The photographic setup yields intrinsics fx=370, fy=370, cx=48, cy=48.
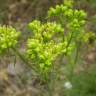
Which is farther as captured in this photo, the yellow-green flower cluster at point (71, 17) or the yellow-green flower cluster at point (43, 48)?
the yellow-green flower cluster at point (71, 17)

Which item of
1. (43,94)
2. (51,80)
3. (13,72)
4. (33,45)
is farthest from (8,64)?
(33,45)

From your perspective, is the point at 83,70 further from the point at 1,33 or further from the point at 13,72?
the point at 1,33

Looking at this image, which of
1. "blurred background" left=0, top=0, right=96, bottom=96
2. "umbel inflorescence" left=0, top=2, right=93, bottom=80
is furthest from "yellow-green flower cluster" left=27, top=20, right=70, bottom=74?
"blurred background" left=0, top=0, right=96, bottom=96

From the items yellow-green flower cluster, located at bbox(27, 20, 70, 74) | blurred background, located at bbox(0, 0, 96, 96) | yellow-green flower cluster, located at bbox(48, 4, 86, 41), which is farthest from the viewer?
blurred background, located at bbox(0, 0, 96, 96)

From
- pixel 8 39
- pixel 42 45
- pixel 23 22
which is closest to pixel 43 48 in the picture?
pixel 42 45

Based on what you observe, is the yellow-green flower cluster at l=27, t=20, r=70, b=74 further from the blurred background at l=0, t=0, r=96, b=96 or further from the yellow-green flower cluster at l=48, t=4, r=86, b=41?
the blurred background at l=0, t=0, r=96, b=96

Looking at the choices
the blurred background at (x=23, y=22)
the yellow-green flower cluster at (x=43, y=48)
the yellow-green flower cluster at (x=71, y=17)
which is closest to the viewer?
the yellow-green flower cluster at (x=43, y=48)

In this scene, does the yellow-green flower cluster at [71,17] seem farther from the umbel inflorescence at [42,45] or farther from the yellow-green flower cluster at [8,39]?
the yellow-green flower cluster at [8,39]

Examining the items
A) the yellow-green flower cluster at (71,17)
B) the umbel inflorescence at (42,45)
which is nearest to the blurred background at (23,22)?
the yellow-green flower cluster at (71,17)
